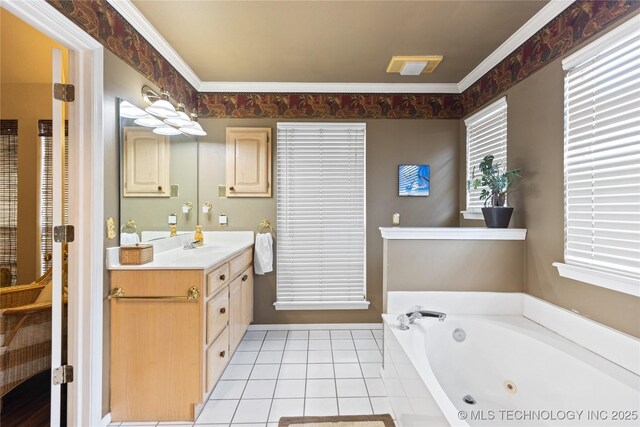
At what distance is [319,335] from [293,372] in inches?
27.5

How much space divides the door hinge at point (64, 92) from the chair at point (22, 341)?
1.22 meters

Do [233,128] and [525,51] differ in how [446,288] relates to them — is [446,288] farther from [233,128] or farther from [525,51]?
[233,128]

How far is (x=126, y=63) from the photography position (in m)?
1.91

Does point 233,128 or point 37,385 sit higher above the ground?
point 233,128

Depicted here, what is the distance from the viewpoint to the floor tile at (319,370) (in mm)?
2216

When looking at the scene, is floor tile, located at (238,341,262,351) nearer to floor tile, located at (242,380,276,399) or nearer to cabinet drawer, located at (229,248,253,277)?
floor tile, located at (242,380,276,399)

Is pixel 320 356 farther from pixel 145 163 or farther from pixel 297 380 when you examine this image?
pixel 145 163

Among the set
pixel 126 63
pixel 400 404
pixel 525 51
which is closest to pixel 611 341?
pixel 400 404

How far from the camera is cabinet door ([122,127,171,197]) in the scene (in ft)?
6.30

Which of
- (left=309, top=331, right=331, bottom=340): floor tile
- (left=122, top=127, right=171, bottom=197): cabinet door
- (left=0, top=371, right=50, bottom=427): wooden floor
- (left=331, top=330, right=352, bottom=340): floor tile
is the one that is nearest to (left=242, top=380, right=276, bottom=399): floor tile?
(left=309, top=331, right=331, bottom=340): floor tile

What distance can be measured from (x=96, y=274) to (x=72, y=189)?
0.48 m

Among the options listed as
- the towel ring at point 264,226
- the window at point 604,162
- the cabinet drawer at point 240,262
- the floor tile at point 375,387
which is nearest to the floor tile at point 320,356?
the floor tile at point 375,387

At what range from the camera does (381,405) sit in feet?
6.17

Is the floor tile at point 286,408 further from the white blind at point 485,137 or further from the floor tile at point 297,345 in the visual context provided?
the white blind at point 485,137
